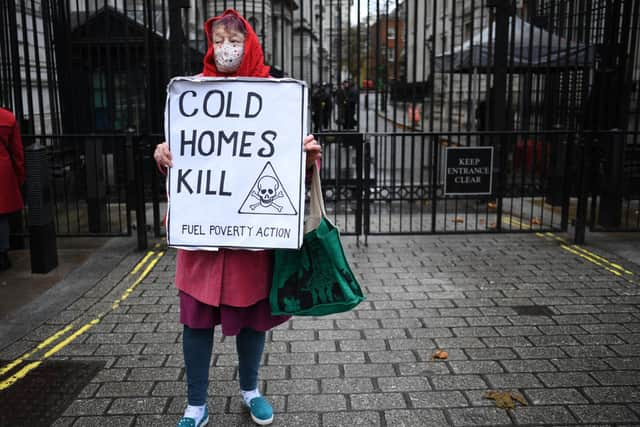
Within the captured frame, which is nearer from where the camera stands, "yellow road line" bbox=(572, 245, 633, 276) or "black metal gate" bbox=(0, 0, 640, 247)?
"yellow road line" bbox=(572, 245, 633, 276)

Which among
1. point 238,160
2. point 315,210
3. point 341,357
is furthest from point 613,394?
point 238,160

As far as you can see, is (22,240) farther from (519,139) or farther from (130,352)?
(519,139)

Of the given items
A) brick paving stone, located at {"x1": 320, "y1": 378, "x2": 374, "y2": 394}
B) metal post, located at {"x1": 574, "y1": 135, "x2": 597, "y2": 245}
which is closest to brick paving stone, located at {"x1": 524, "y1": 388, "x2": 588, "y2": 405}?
brick paving stone, located at {"x1": 320, "y1": 378, "x2": 374, "y2": 394}

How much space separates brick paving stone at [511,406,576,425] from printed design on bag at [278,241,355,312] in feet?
4.33

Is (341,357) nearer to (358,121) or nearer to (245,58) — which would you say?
(245,58)

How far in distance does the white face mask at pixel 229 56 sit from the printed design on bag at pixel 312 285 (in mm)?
972

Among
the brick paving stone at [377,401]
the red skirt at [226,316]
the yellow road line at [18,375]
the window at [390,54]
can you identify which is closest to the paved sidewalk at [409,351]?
the brick paving stone at [377,401]

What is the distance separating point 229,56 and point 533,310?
11.7 feet

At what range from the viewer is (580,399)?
11.8ft

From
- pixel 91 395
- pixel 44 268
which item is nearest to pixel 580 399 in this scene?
pixel 91 395

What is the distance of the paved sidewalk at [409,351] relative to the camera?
3486mm

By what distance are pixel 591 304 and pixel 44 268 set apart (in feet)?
17.5

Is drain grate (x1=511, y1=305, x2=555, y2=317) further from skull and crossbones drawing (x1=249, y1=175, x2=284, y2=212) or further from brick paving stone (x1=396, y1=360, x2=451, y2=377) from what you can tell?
skull and crossbones drawing (x1=249, y1=175, x2=284, y2=212)

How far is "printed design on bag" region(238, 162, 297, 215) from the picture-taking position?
3025 millimetres
